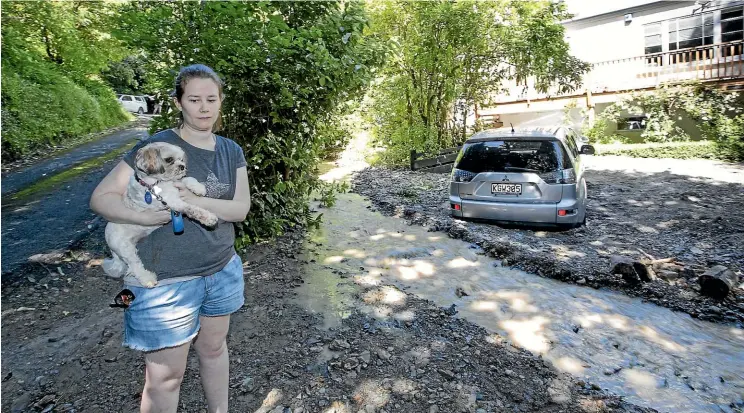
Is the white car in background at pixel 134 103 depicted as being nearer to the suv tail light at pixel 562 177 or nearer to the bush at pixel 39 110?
the bush at pixel 39 110

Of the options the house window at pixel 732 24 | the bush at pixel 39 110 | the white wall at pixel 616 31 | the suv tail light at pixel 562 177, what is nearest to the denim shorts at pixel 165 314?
the suv tail light at pixel 562 177

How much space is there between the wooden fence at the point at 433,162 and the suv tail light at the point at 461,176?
22.6 feet

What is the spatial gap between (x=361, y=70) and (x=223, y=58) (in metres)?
1.71

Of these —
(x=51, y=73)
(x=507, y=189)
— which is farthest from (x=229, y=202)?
(x=51, y=73)

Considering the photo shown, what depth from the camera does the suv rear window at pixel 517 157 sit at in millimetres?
6312

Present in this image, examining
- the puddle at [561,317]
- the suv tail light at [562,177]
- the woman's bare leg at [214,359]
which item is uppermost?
the suv tail light at [562,177]

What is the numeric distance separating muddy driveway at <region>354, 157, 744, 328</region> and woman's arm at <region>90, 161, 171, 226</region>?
16.1 ft

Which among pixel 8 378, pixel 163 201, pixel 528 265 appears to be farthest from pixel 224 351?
pixel 528 265

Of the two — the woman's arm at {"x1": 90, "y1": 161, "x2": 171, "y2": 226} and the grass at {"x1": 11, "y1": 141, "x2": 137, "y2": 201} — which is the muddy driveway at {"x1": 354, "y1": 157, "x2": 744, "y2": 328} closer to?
the woman's arm at {"x1": 90, "y1": 161, "x2": 171, "y2": 226}

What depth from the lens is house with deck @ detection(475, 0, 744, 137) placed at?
16266 millimetres

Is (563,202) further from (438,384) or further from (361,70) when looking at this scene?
(438,384)

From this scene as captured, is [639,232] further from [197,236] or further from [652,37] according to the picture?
[652,37]

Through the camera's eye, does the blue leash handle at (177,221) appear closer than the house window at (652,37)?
Yes

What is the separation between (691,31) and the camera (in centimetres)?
1766
